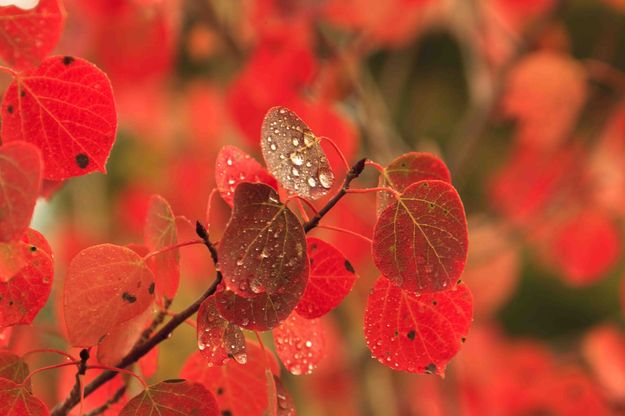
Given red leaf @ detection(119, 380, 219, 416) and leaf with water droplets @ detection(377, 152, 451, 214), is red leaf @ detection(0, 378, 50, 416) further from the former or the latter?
leaf with water droplets @ detection(377, 152, 451, 214)

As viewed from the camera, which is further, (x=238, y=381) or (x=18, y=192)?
(x=238, y=381)

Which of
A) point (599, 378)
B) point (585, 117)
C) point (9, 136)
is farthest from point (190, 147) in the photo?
point (9, 136)

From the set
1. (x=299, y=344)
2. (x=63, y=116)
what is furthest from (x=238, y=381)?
(x=63, y=116)

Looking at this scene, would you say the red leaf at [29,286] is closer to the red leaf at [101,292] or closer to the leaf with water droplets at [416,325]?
the red leaf at [101,292]

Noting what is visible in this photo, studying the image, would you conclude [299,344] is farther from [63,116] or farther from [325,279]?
[63,116]

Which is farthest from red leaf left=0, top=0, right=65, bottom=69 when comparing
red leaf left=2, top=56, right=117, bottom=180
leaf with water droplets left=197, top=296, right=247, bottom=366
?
leaf with water droplets left=197, top=296, right=247, bottom=366

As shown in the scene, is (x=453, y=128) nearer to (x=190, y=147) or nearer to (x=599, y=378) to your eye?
(x=190, y=147)

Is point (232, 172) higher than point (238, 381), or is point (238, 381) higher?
point (232, 172)
